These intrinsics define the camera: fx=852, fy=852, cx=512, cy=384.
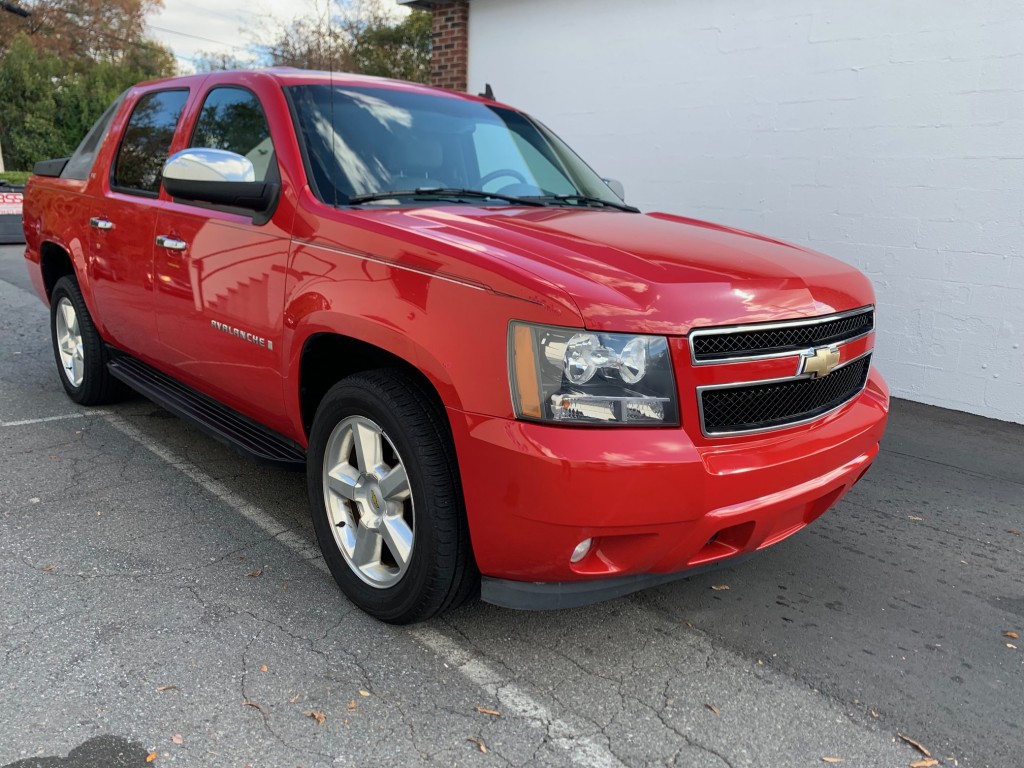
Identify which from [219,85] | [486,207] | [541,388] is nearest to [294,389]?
[486,207]

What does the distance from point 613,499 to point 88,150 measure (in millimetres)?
4321

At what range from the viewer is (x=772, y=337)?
2588 mm

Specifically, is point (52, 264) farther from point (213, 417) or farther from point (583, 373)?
point (583, 373)

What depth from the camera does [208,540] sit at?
3598 mm

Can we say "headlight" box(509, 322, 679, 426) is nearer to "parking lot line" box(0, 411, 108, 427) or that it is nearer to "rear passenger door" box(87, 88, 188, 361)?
"rear passenger door" box(87, 88, 188, 361)

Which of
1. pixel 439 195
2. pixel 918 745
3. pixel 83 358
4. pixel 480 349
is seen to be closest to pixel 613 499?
pixel 480 349

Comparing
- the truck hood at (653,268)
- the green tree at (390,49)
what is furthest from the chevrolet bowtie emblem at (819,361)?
the green tree at (390,49)

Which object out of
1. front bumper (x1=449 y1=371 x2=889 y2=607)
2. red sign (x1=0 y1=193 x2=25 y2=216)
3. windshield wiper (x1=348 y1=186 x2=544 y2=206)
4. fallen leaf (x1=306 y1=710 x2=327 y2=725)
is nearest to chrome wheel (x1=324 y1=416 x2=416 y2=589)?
front bumper (x1=449 y1=371 x2=889 y2=607)

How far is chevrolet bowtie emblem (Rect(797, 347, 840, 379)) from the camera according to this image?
2641mm

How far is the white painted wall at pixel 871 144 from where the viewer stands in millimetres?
5969

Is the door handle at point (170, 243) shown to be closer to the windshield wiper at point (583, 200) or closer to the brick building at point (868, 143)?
the windshield wiper at point (583, 200)

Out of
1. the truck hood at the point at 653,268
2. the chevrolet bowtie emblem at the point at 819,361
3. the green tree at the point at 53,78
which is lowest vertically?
the green tree at the point at 53,78

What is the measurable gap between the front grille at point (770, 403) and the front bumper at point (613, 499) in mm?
46

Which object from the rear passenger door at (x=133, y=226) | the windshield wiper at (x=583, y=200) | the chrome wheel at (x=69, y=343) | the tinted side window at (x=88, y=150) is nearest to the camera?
the windshield wiper at (x=583, y=200)
